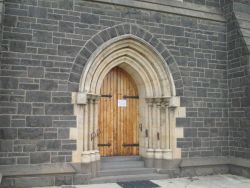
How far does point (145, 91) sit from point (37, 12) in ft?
9.93

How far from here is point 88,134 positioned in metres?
6.05

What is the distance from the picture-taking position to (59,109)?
580 cm

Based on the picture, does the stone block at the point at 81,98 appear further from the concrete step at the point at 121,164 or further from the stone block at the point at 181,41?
the stone block at the point at 181,41

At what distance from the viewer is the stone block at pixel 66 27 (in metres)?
5.98

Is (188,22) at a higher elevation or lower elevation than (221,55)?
higher

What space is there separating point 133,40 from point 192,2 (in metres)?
2.02

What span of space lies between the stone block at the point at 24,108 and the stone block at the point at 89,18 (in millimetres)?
2166

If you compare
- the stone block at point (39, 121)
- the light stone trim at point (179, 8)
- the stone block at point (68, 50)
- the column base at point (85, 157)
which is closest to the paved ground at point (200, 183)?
the column base at point (85, 157)

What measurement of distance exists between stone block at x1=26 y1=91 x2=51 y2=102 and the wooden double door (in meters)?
1.47

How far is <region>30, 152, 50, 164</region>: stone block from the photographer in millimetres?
5530

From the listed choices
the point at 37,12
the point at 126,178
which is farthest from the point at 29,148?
the point at 37,12

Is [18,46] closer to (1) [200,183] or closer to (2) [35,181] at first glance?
(2) [35,181]

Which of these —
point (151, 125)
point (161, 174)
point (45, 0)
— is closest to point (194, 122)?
point (151, 125)

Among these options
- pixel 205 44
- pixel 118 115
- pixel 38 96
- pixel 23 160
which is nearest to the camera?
pixel 23 160
